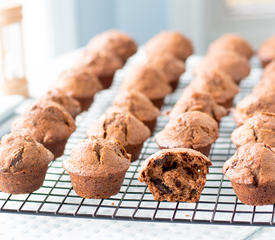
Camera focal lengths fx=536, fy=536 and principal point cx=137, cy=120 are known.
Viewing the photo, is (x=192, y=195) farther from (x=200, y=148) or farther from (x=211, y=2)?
(x=211, y=2)

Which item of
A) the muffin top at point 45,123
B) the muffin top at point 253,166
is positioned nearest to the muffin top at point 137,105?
the muffin top at point 45,123

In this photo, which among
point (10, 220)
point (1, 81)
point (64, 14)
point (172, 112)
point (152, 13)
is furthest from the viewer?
point (152, 13)

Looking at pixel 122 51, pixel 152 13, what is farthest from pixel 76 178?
pixel 152 13

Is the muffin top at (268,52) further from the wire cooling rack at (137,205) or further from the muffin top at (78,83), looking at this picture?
the wire cooling rack at (137,205)

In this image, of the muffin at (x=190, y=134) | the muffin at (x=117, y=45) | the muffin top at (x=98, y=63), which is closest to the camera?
the muffin at (x=190, y=134)

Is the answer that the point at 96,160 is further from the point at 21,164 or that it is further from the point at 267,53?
the point at 267,53

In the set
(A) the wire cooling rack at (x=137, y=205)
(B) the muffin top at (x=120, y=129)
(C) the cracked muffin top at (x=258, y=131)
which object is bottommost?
(A) the wire cooling rack at (x=137, y=205)
